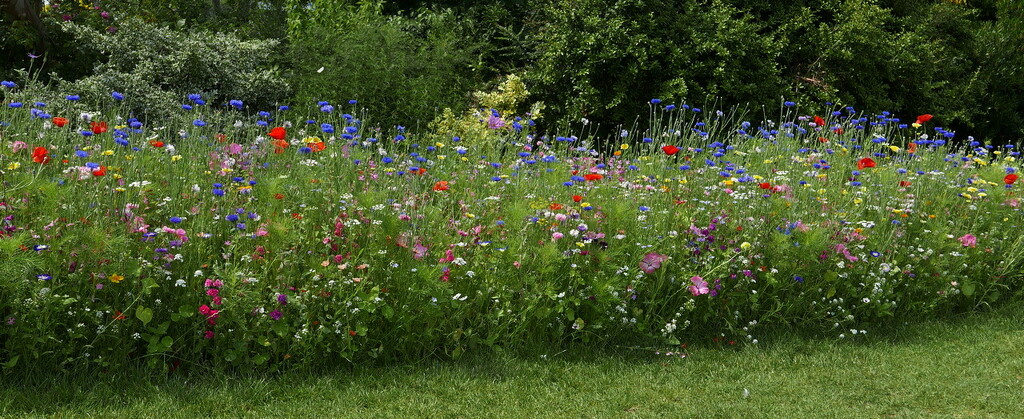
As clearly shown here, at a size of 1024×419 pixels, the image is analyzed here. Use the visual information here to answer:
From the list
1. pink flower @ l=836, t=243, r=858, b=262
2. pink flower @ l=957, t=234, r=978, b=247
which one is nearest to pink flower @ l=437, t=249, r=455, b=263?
pink flower @ l=836, t=243, r=858, b=262

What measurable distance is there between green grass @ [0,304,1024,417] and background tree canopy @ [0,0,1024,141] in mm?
4960

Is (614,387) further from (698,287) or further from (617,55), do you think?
(617,55)

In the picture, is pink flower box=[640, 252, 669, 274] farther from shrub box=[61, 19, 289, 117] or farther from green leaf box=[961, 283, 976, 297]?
shrub box=[61, 19, 289, 117]

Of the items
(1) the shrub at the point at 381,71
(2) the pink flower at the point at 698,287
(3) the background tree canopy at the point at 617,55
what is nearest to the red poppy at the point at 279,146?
(2) the pink flower at the point at 698,287

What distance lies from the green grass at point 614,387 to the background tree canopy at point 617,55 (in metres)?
4.96

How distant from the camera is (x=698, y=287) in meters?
4.68

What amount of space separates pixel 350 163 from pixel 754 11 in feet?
23.7

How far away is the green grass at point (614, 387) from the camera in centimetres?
373

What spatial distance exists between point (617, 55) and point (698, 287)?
561 centimetres

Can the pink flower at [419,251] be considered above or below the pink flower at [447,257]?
above

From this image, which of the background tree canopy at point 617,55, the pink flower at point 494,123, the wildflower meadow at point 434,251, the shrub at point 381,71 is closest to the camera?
the wildflower meadow at point 434,251

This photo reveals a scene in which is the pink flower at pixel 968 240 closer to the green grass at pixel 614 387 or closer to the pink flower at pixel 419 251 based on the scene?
the green grass at pixel 614 387

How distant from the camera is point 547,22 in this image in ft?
38.4

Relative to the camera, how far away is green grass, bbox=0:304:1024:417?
12.3 feet
